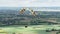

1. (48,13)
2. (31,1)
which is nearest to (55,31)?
(48,13)

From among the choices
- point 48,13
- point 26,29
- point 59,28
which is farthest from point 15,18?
point 59,28

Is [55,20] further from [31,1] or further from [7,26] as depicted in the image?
[7,26]

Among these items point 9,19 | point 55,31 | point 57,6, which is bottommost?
point 55,31

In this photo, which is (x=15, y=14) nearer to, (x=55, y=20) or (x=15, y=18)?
(x=15, y=18)

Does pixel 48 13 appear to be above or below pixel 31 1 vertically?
below

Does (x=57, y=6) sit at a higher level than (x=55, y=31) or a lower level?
higher

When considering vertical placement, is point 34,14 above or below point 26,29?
above

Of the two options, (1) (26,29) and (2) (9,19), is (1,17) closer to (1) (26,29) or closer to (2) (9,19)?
(2) (9,19)

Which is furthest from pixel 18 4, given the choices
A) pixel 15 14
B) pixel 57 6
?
pixel 57 6
